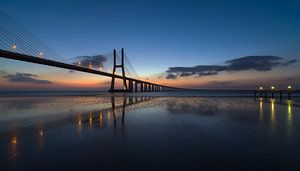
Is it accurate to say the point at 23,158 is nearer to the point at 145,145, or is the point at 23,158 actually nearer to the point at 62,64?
the point at 145,145

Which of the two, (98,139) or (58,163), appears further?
(98,139)

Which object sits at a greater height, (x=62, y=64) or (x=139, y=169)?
(x=62, y=64)

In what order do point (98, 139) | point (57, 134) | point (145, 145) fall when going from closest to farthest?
point (145, 145)
point (98, 139)
point (57, 134)

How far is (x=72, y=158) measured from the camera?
124 inches

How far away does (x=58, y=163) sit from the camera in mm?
2930

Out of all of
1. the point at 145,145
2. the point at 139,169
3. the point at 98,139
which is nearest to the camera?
the point at 139,169

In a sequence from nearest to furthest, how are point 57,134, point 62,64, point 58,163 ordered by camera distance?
point 58,163 < point 57,134 < point 62,64

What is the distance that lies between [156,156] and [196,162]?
77cm

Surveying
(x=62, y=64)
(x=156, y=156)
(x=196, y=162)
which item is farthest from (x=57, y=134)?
(x=62, y=64)

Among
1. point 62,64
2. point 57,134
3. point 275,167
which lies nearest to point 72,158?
point 57,134

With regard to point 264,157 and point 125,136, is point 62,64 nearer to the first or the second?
point 125,136

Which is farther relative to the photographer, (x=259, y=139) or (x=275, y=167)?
(x=259, y=139)

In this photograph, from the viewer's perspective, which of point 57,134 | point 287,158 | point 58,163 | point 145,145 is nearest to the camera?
point 58,163

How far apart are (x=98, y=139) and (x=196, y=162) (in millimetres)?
2662
